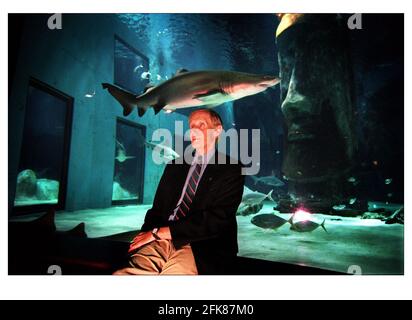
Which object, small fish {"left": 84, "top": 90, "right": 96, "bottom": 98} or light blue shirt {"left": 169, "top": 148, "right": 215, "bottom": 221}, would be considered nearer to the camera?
light blue shirt {"left": 169, "top": 148, "right": 215, "bottom": 221}

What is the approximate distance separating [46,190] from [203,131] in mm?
11416

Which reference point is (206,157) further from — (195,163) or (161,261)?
(161,261)

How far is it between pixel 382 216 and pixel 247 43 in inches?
340

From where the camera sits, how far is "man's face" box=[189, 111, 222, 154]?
1907mm

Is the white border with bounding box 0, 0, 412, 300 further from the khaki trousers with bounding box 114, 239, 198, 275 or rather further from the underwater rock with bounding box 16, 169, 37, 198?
the underwater rock with bounding box 16, 169, 37, 198

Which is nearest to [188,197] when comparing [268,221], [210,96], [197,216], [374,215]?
[197,216]

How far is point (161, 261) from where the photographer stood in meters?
1.73

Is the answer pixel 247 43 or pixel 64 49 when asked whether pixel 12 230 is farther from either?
pixel 247 43

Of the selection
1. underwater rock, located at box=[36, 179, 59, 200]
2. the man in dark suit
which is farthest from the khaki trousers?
underwater rock, located at box=[36, 179, 59, 200]

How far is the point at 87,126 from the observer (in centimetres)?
796

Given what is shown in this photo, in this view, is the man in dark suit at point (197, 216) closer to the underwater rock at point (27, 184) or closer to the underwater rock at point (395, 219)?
the underwater rock at point (395, 219)

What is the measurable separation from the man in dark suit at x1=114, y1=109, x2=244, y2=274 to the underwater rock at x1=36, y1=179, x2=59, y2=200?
10.6 meters
